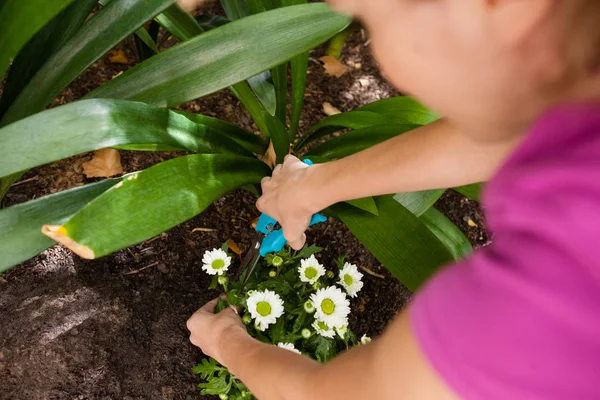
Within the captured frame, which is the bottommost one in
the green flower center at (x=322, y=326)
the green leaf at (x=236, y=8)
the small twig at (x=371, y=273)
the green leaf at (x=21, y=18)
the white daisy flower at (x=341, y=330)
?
the small twig at (x=371, y=273)

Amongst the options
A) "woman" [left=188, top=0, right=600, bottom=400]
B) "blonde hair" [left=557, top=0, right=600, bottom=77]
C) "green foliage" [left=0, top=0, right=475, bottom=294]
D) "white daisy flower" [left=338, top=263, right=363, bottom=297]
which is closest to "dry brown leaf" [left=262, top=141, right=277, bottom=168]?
"green foliage" [left=0, top=0, right=475, bottom=294]

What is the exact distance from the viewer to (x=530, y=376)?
34 centimetres

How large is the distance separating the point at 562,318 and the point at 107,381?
0.96m

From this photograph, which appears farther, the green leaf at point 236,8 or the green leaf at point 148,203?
the green leaf at point 236,8

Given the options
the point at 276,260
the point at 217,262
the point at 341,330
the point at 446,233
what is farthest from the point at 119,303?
the point at 446,233

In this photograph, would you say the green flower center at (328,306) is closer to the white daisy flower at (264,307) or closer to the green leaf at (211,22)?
the white daisy flower at (264,307)

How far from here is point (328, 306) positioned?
3.42ft

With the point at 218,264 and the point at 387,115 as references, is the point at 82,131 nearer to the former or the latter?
the point at 218,264

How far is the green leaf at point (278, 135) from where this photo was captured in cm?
101

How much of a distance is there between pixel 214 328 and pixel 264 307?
10 centimetres

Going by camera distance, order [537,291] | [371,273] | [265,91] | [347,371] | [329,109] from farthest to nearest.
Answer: [329,109], [371,273], [265,91], [347,371], [537,291]

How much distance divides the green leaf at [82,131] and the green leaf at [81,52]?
0.13 metres

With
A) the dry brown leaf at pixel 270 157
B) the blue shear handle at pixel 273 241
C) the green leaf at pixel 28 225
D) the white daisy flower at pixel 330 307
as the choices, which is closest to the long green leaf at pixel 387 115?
the dry brown leaf at pixel 270 157

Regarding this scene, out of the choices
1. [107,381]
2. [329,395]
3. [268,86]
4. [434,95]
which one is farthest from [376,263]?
[434,95]
